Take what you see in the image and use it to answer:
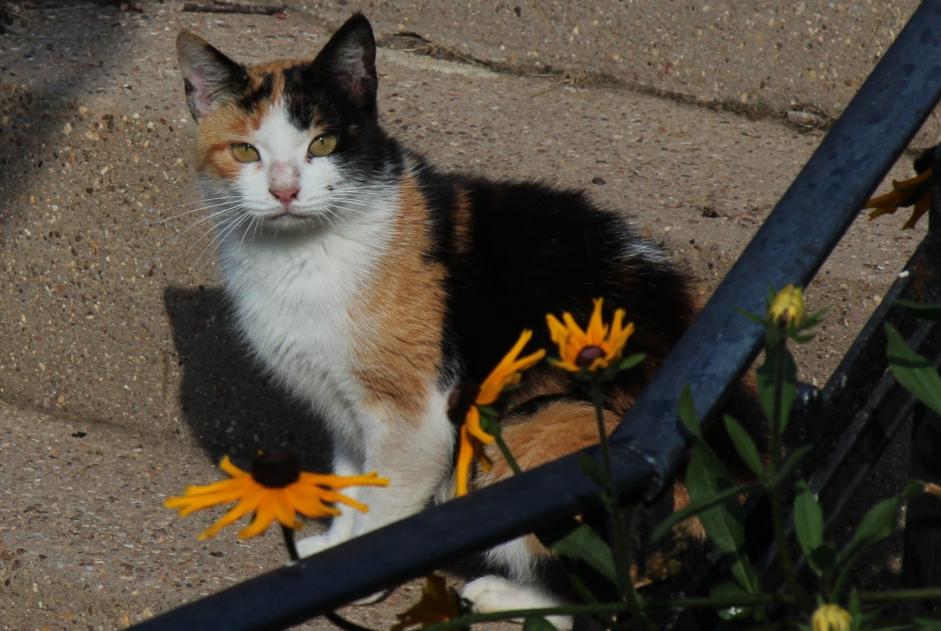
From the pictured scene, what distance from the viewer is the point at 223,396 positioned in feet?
9.84

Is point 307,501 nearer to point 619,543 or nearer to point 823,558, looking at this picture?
point 619,543

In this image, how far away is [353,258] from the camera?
99.3 inches

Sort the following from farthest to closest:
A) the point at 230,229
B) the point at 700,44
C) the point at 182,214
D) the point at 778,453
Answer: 1. the point at 700,44
2. the point at 182,214
3. the point at 230,229
4. the point at 778,453

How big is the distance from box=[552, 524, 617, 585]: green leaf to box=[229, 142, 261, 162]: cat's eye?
4.80 ft

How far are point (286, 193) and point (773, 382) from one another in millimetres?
1416

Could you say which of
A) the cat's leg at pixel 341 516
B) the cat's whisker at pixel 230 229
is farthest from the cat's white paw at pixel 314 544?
the cat's whisker at pixel 230 229

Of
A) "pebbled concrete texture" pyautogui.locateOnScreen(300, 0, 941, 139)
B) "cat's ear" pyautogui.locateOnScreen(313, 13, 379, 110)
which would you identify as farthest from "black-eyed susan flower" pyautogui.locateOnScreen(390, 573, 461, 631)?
"pebbled concrete texture" pyautogui.locateOnScreen(300, 0, 941, 139)

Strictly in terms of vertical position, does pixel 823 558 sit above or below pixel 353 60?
above

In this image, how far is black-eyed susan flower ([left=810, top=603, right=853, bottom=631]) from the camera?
3.31ft

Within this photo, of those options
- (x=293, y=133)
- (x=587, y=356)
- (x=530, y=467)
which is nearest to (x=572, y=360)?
(x=587, y=356)

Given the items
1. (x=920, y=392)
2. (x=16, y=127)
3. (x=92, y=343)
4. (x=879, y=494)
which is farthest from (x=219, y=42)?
(x=920, y=392)

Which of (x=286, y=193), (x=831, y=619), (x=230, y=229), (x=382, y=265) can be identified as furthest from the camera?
(x=230, y=229)

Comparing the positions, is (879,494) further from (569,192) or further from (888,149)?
(888,149)

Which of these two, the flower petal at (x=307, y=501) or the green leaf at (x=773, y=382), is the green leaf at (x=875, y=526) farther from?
the flower petal at (x=307, y=501)
